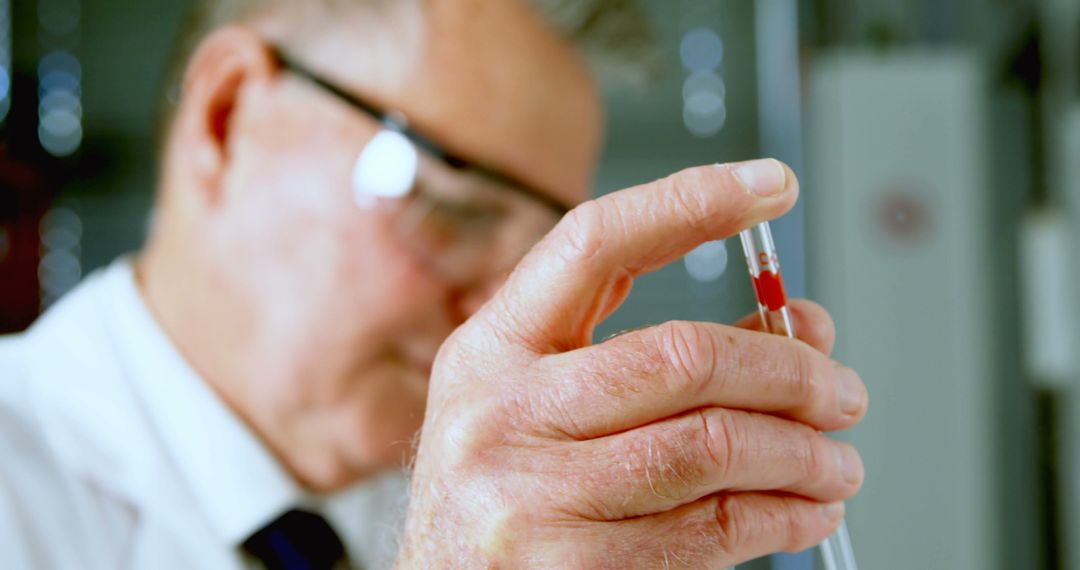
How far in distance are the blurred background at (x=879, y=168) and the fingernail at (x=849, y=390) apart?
1.09m

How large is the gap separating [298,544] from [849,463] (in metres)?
0.51

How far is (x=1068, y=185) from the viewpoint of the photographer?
181 cm

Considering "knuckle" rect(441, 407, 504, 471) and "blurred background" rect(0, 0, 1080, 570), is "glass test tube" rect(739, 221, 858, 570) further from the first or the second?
"blurred background" rect(0, 0, 1080, 570)

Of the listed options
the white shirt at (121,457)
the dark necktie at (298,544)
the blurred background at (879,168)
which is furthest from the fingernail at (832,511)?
the blurred background at (879,168)

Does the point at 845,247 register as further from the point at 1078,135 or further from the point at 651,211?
the point at 651,211

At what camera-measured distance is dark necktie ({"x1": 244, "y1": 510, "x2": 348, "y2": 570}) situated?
2.39 feet

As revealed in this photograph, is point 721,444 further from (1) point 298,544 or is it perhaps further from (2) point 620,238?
(1) point 298,544

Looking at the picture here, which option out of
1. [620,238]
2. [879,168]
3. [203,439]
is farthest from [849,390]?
[879,168]

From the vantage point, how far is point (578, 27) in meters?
0.86

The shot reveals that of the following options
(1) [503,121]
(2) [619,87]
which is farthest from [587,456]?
(2) [619,87]

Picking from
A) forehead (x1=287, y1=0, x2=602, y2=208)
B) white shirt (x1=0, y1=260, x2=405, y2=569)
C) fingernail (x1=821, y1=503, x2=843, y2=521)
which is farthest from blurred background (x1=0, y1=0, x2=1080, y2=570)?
fingernail (x1=821, y1=503, x2=843, y2=521)

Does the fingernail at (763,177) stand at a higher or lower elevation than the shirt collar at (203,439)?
higher

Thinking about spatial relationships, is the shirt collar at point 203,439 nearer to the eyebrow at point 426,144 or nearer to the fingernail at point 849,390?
the eyebrow at point 426,144

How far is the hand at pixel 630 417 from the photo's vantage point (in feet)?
1.31
